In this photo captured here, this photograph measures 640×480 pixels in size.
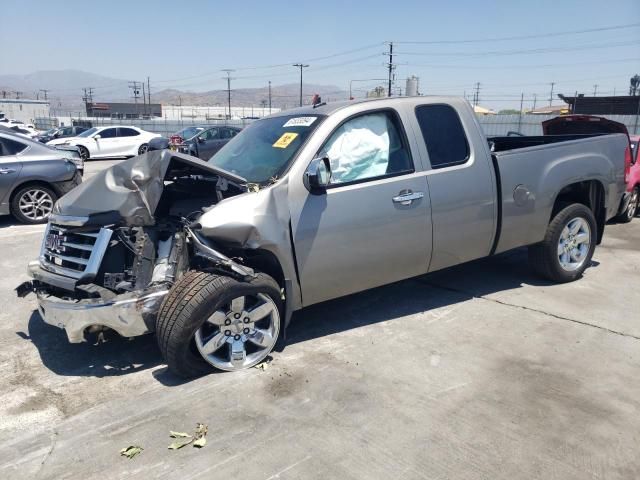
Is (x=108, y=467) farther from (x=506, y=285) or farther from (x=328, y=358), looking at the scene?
(x=506, y=285)

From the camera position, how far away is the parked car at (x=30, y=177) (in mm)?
8680

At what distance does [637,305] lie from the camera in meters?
5.15

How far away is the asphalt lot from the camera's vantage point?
9.37ft

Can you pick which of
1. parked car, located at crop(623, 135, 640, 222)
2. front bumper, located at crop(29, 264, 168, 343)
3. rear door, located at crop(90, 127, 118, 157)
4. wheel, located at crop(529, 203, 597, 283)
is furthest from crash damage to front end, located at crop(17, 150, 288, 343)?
rear door, located at crop(90, 127, 118, 157)

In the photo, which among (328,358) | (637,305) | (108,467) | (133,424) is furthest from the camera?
(637,305)

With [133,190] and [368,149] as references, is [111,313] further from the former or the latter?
[368,149]

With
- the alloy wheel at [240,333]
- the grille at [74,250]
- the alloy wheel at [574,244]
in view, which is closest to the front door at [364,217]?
the alloy wheel at [240,333]

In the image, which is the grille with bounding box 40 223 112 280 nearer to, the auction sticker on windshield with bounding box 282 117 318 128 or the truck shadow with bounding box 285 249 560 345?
the truck shadow with bounding box 285 249 560 345

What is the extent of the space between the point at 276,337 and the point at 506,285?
299 centimetres

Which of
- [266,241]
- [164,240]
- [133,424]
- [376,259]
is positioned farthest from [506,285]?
[133,424]

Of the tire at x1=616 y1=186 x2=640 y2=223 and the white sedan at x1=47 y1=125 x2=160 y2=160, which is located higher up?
the white sedan at x1=47 y1=125 x2=160 y2=160

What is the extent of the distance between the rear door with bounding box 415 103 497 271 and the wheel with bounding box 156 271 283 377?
1.64 meters

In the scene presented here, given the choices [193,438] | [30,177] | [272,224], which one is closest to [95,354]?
[193,438]

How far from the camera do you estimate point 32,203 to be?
8969mm
